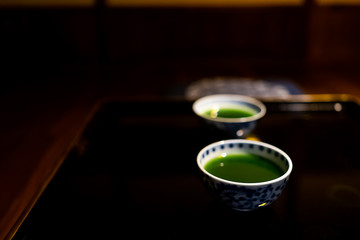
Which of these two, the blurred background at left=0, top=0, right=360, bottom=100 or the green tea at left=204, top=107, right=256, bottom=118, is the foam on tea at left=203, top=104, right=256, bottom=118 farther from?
the blurred background at left=0, top=0, right=360, bottom=100

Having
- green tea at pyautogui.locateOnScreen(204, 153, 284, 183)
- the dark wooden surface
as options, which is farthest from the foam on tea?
the dark wooden surface

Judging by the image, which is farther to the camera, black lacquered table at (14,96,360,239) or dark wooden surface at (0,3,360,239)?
dark wooden surface at (0,3,360,239)

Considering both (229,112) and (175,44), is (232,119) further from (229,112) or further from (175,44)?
(175,44)

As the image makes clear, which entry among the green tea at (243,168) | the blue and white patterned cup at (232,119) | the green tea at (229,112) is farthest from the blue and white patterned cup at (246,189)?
the green tea at (229,112)

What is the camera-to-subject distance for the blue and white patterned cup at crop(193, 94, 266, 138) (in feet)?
2.97

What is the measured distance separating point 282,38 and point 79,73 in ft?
5.03

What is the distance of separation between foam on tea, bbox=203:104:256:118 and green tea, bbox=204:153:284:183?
28 centimetres

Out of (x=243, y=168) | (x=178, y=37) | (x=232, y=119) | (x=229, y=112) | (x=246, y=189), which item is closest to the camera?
(x=246, y=189)

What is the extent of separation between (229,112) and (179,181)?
1.14ft

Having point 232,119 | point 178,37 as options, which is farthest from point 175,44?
point 232,119

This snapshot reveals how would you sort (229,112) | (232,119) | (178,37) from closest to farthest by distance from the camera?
(232,119) < (229,112) < (178,37)

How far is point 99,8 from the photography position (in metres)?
2.45

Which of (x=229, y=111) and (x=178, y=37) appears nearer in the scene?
(x=229, y=111)

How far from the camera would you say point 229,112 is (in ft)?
3.52
